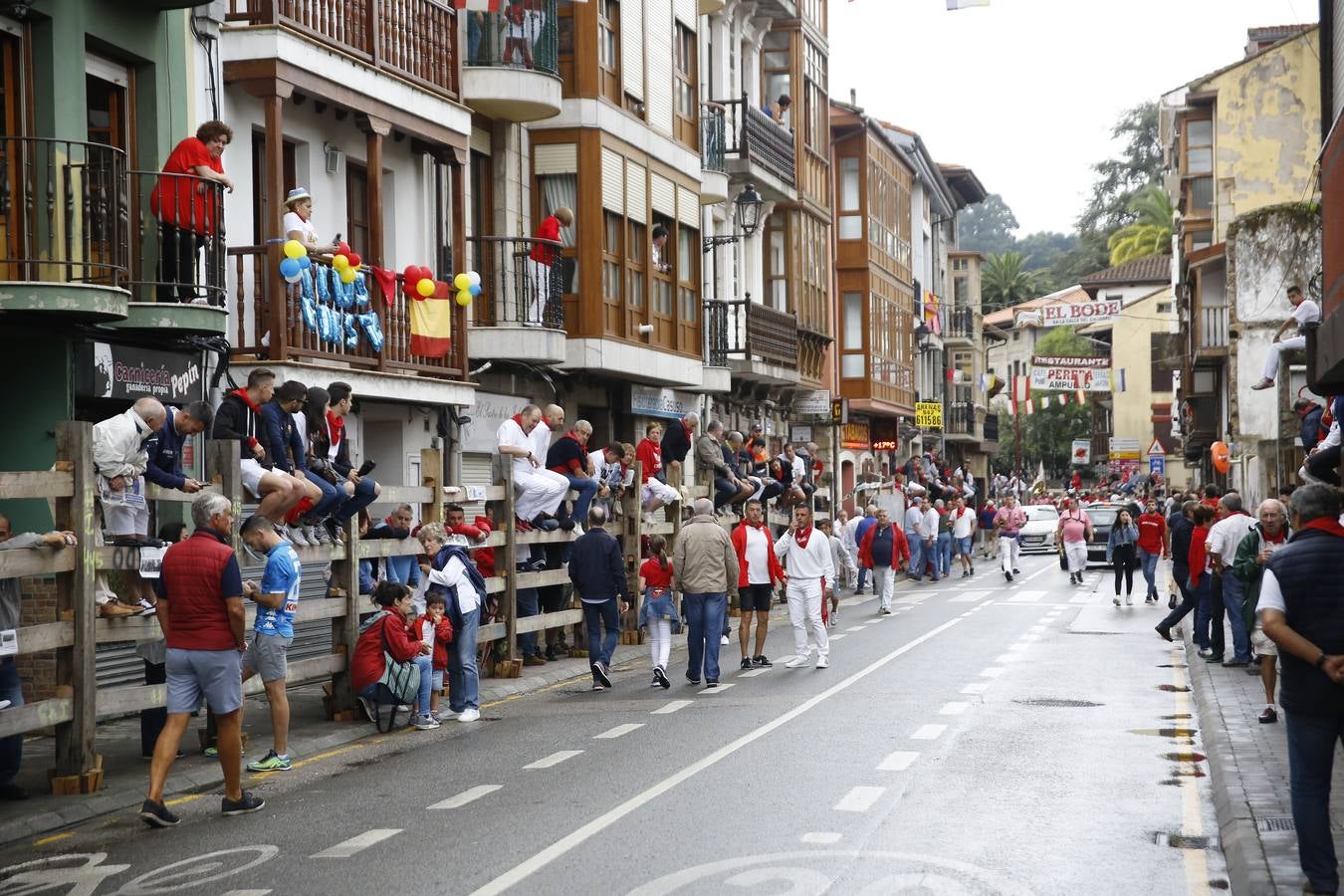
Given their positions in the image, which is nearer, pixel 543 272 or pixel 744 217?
pixel 543 272

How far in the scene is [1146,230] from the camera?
313ft

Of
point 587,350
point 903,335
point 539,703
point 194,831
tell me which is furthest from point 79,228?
point 903,335

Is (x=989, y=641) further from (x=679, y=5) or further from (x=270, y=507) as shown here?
(x=679, y=5)

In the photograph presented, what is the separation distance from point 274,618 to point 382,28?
460 inches

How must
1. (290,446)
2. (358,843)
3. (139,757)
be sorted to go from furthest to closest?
(290,446)
(139,757)
(358,843)

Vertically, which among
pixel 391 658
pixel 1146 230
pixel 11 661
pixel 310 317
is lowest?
pixel 391 658

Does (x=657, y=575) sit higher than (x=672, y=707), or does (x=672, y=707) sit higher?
(x=657, y=575)

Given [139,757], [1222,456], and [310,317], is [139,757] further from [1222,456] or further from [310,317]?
[1222,456]

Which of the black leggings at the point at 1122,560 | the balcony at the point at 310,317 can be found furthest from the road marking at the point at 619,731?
the black leggings at the point at 1122,560

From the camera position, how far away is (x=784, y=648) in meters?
23.4

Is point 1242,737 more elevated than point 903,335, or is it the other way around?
point 903,335

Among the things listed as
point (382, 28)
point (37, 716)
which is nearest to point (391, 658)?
point (37, 716)

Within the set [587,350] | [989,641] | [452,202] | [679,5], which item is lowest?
[989,641]

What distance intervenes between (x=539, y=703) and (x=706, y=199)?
19866 millimetres
